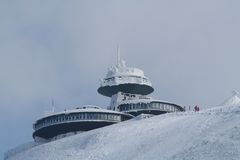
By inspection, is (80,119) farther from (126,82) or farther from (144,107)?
(126,82)

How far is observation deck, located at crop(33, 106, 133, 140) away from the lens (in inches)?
4203

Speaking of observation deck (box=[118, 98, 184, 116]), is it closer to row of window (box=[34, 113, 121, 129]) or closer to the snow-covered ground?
row of window (box=[34, 113, 121, 129])

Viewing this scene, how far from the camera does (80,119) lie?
10644cm

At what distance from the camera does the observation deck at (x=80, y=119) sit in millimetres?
106750

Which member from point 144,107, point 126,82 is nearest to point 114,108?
point 126,82

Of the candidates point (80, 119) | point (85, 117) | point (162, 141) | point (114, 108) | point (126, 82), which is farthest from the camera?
point (126, 82)

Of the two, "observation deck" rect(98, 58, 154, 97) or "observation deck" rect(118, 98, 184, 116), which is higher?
"observation deck" rect(98, 58, 154, 97)

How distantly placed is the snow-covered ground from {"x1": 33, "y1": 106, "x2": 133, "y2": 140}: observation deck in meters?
11.8

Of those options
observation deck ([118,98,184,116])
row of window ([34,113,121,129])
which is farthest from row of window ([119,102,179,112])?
row of window ([34,113,121,129])

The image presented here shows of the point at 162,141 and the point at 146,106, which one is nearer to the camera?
the point at 162,141

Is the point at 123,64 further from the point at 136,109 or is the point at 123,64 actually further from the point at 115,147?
the point at 115,147

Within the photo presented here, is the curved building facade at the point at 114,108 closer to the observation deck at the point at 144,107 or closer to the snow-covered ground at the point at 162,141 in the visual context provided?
the observation deck at the point at 144,107

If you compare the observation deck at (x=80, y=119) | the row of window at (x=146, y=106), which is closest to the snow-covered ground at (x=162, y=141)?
the observation deck at (x=80, y=119)

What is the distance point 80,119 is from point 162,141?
34.7 m
